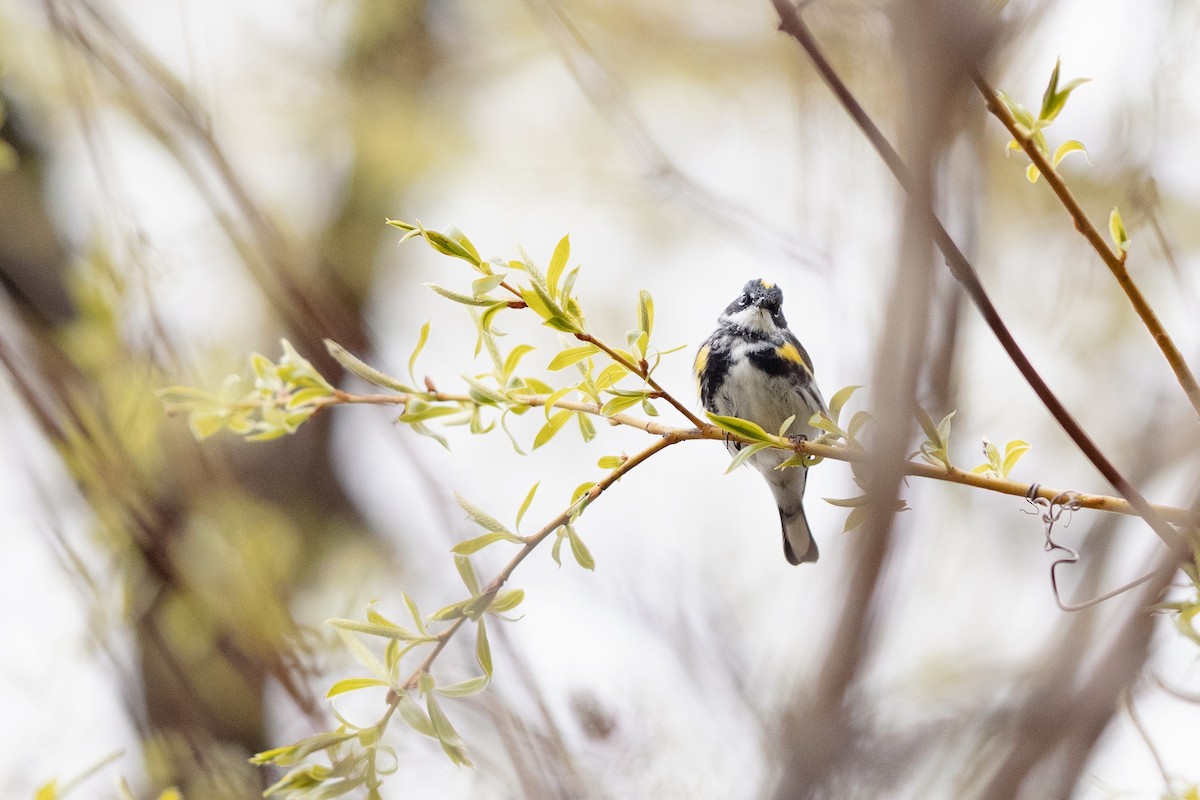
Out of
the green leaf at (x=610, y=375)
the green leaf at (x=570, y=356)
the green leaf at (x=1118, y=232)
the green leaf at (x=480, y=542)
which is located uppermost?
the green leaf at (x=570, y=356)

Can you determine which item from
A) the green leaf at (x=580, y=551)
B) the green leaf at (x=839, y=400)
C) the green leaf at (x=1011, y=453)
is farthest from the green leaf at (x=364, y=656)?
the green leaf at (x=1011, y=453)

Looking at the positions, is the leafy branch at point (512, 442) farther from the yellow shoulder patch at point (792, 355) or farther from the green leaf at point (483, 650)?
the yellow shoulder patch at point (792, 355)

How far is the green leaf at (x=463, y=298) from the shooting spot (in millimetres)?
712

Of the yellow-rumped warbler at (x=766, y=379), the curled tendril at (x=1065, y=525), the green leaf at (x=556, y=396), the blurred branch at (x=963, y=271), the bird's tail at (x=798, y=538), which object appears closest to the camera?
the blurred branch at (x=963, y=271)

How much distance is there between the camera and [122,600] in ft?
4.82

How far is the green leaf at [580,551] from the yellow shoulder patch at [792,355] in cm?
124

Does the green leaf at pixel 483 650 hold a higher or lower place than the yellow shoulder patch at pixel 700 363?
lower

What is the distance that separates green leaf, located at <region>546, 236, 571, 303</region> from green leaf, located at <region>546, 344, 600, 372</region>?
0.04m

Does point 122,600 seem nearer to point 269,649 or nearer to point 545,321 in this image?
point 269,649

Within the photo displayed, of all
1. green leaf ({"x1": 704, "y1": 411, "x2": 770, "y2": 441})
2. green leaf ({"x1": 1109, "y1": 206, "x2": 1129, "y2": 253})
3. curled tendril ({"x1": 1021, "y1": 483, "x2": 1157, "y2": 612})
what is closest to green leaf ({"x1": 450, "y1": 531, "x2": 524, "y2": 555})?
green leaf ({"x1": 704, "y1": 411, "x2": 770, "y2": 441})

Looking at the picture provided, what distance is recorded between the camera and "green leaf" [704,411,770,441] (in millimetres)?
711

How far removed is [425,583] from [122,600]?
0.45m

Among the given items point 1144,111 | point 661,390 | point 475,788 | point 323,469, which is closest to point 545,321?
point 661,390

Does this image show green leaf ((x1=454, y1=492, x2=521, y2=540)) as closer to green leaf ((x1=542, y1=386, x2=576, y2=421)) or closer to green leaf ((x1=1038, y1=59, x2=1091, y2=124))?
green leaf ((x1=542, y1=386, x2=576, y2=421))
